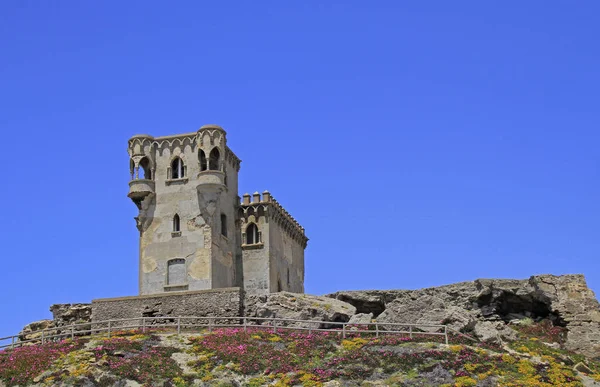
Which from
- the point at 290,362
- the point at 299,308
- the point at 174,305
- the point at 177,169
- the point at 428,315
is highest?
the point at 177,169

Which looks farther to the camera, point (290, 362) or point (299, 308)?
point (299, 308)

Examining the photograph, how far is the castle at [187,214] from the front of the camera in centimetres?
6512

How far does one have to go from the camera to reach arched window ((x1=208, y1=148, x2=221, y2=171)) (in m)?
67.1

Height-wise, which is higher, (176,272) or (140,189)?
(140,189)

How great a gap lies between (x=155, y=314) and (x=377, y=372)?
619 inches

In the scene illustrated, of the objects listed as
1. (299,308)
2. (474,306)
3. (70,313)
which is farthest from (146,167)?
(474,306)

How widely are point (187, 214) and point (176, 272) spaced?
425 cm

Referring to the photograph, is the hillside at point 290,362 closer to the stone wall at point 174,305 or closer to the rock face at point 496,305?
the rock face at point 496,305

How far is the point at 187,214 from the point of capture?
66000 millimetres

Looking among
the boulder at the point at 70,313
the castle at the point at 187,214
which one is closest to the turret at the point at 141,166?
the castle at the point at 187,214

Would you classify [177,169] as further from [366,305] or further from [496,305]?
[496,305]

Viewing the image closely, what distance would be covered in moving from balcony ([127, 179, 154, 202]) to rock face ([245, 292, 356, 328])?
19.3 meters

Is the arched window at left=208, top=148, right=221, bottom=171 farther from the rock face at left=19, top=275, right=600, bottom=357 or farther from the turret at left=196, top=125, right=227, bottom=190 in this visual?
the rock face at left=19, top=275, right=600, bottom=357

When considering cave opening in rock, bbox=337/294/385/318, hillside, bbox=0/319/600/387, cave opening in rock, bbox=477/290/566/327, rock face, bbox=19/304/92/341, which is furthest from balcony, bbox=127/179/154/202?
cave opening in rock, bbox=477/290/566/327
